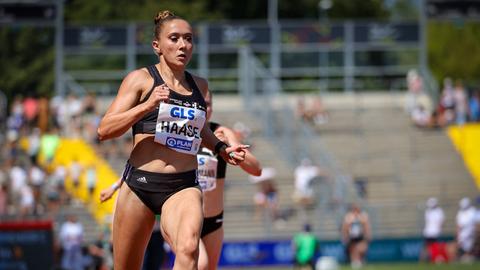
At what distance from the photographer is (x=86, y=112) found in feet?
123

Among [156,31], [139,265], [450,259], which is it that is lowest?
[450,259]

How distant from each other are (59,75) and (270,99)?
7446 mm

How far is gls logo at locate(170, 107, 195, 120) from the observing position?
9.52 m

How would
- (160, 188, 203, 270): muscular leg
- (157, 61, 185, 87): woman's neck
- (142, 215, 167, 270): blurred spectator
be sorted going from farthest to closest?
(142, 215, 167, 270): blurred spectator → (157, 61, 185, 87): woman's neck → (160, 188, 203, 270): muscular leg

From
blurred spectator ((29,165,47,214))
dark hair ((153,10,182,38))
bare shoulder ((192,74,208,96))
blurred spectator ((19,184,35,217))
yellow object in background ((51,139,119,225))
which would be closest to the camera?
dark hair ((153,10,182,38))

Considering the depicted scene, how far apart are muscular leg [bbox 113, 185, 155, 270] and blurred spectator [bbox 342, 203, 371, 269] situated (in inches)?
861

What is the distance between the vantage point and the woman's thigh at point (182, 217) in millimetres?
9211

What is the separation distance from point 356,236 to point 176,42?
72.8 ft

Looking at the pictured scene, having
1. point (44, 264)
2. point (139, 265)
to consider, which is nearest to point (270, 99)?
point (44, 264)

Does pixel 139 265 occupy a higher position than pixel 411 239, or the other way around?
pixel 139 265

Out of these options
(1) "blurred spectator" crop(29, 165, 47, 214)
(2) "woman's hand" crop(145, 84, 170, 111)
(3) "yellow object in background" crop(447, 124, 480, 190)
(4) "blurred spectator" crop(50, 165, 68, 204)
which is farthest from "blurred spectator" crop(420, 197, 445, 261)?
(2) "woman's hand" crop(145, 84, 170, 111)

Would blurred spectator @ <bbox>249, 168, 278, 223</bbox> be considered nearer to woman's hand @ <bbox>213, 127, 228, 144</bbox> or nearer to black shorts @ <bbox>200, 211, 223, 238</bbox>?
black shorts @ <bbox>200, 211, 223, 238</bbox>

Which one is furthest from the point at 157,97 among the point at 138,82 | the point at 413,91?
the point at 413,91

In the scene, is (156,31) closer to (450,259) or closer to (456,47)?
(450,259)
